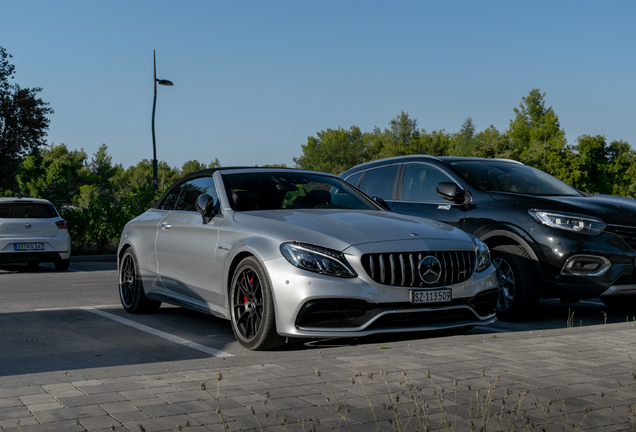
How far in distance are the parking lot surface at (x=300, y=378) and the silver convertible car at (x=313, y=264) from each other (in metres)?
0.24

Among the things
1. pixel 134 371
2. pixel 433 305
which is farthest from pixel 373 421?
pixel 433 305

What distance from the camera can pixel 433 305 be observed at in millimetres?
5418

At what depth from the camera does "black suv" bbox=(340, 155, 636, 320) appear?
6.99 meters

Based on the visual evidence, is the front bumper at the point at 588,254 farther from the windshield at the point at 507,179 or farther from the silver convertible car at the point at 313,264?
the silver convertible car at the point at 313,264

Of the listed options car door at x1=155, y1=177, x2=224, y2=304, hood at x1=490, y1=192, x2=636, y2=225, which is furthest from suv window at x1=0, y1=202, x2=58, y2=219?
hood at x1=490, y1=192, x2=636, y2=225

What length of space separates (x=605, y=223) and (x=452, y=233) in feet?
6.92

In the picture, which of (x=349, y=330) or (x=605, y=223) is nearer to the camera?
(x=349, y=330)

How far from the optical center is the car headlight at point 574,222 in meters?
7.01

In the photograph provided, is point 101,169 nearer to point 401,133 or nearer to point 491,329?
point 401,133

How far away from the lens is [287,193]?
6.68m

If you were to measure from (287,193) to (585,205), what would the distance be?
3189 millimetres

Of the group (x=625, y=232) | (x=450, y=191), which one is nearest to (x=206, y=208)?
(x=450, y=191)

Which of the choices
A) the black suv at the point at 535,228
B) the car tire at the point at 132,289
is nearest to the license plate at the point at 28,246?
the car tire at the point at 132,289

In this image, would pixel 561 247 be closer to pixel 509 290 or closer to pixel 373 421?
pixel 509 290
